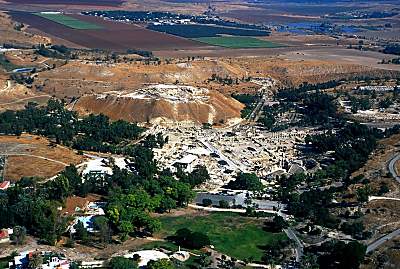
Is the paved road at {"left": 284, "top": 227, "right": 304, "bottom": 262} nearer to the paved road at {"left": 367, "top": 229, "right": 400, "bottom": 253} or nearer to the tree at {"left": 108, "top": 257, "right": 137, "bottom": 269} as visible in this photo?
the paved road at {"left": 367, "top": 229, "right": 400, "bottom": 253}

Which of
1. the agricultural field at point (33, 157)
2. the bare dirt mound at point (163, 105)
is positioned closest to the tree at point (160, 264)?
the agricultural field at point (33, 157)

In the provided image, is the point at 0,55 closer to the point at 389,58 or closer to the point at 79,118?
the point at 79,118

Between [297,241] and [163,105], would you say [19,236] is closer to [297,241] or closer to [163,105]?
[297,241]

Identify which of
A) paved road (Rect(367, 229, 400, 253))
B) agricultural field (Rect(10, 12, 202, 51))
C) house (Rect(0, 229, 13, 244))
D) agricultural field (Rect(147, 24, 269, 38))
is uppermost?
agricultural field (Rect(147, 24, 269, 38))

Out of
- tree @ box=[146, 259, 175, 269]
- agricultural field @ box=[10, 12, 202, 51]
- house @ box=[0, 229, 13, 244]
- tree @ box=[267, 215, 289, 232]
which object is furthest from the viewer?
agricultural field @ box=[10, 12, 202, 51]

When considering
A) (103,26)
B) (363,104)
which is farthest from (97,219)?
(103,26)

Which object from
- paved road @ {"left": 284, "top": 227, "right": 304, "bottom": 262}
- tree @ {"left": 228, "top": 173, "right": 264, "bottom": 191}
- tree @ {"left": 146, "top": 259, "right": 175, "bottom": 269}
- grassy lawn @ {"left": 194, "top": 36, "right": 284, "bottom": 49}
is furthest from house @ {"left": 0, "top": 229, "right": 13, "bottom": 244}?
grassy lawn @ {"left": 194, "top": 36, "right": 284, "bottom": 49}

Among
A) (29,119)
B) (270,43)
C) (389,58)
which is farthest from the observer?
(270,43)
